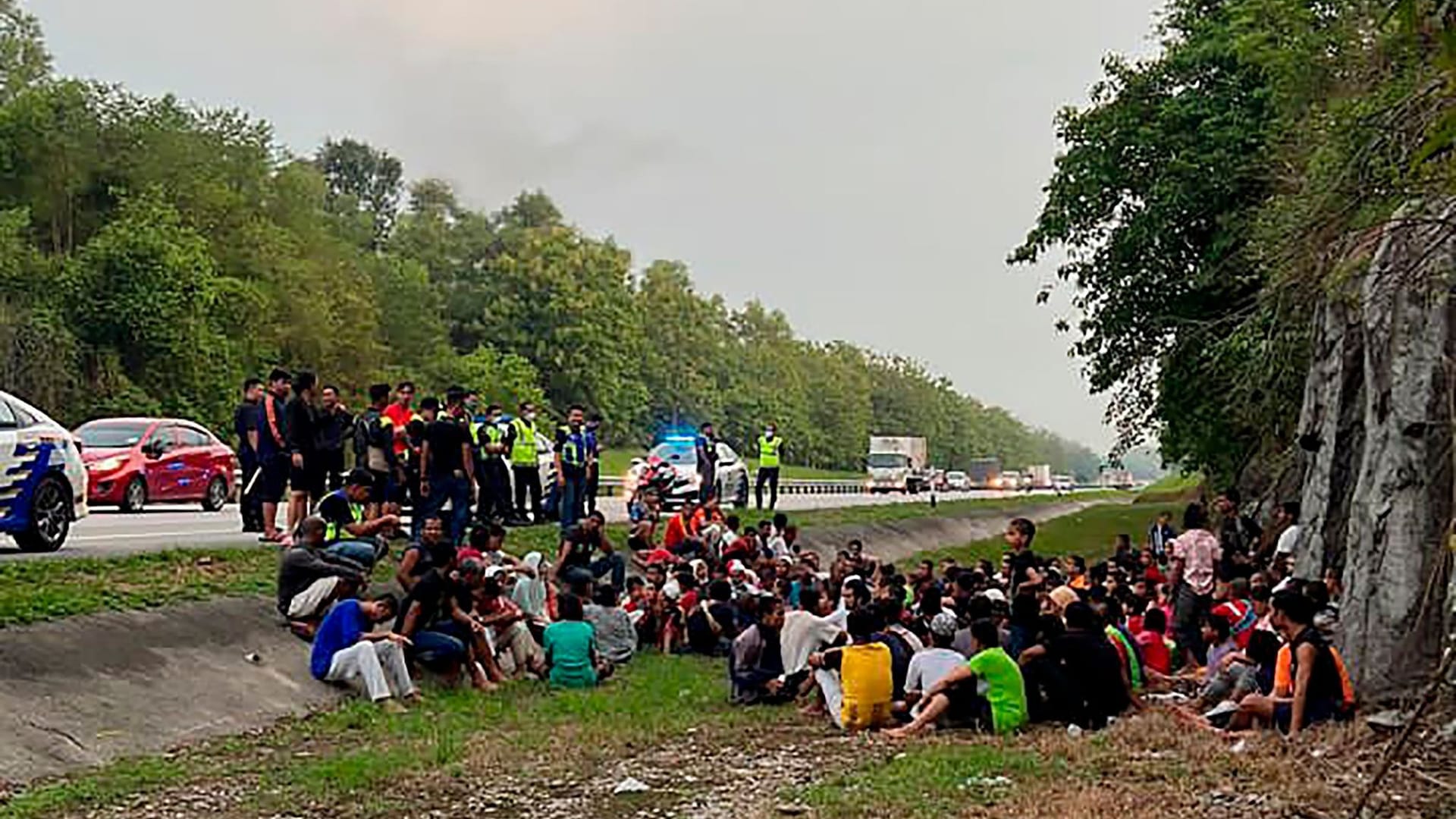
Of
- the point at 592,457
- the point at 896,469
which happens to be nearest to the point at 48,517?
the point at 592,457

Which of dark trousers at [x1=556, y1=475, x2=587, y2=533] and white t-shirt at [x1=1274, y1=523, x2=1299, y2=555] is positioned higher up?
dark trousers at [x1=556, y1=475, x2=587, y2=533]

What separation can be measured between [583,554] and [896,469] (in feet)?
185

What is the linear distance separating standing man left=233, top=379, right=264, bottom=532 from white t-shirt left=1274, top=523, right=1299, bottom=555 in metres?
12.0

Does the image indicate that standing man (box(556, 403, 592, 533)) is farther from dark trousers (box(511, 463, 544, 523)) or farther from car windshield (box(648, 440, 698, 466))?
car windshield (box(648, 440, 698, 466))

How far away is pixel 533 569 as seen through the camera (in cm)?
1709

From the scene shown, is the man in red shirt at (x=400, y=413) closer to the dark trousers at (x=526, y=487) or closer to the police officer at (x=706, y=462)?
the dark trousers at (x=526, y=487)

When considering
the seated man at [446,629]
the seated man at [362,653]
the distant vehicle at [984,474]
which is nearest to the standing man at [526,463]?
the seated man at [446,629]

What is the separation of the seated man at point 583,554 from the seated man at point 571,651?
2169mm

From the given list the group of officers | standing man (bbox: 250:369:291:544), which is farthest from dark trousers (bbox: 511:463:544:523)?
standing man (bbox: 250:369:291:544)

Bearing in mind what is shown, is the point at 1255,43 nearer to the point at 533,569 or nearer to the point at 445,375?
the point at 533,569

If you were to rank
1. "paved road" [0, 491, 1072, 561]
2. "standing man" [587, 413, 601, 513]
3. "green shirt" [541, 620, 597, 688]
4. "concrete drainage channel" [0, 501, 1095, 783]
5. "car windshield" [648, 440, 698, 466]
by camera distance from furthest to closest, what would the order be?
"car windshield" [648, 440, 698, 466]
"standing man" [587, 413, 601, 513]
"paved road" [0, 491, 1072, 561]
"green shirt" [541, 620, 597, 688]
"concrete drainage channel" [0, 501, 1095, 783]

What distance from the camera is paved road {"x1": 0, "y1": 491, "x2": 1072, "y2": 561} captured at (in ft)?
54.6

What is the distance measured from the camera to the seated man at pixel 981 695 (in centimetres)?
1244

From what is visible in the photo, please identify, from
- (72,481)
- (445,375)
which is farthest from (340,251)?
(72,481)
